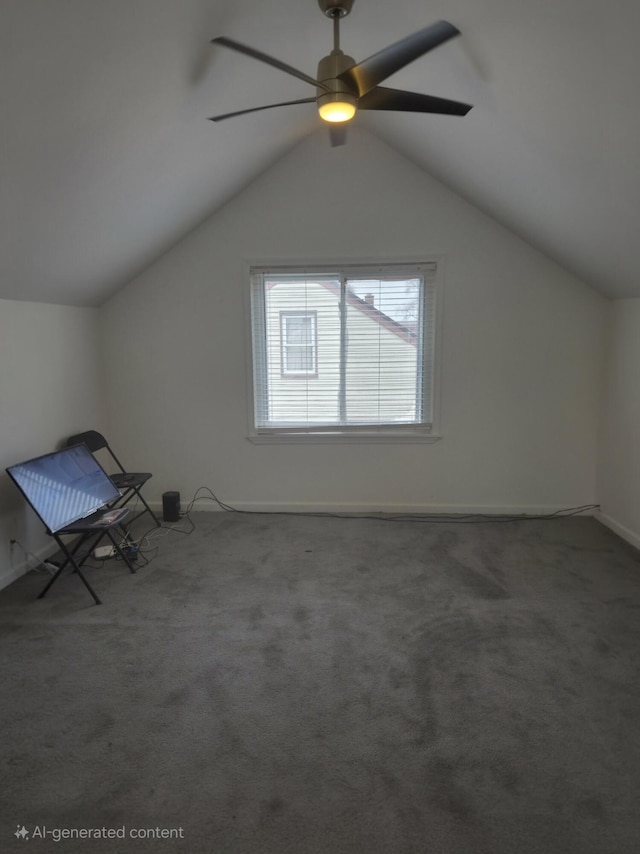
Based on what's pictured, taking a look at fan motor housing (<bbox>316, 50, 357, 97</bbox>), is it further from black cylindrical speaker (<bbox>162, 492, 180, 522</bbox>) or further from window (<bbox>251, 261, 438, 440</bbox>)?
black cylindrical speaker (<bbox>162, 492, 180, 522</bbox>)

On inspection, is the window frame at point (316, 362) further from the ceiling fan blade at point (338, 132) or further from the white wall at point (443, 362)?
the ceiling fan blade at point (338, 132)

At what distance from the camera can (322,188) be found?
3.66 metres

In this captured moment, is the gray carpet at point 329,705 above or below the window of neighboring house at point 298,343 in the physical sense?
below

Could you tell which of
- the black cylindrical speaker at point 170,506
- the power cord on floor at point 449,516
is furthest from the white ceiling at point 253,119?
the power cord on floor at point 449,516

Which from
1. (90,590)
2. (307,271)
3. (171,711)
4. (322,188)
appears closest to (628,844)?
(171,711)

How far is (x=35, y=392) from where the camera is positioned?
3.14m

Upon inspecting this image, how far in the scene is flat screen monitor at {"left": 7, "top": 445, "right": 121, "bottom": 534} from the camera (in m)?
2.70

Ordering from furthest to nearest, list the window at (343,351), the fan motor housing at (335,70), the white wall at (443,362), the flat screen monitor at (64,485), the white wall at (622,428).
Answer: the window at (343,351), the white wall at (443,362), the white wall at (622,428), the flat screen monitor at (64,485), the fan motor housing at (335,70)

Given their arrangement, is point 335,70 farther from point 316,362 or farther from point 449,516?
point 449,516

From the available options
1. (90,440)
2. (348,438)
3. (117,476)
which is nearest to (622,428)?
(348,438)

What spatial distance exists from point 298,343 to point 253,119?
157 centimetres

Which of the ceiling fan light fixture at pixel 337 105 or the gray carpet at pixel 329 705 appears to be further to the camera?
the ceiling fan light fixture at pixel 337 105

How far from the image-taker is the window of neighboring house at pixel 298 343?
3.84 m

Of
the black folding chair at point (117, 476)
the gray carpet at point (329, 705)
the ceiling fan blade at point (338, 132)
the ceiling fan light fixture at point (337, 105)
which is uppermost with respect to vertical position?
the ceiling fan blade at point (338, 132)
